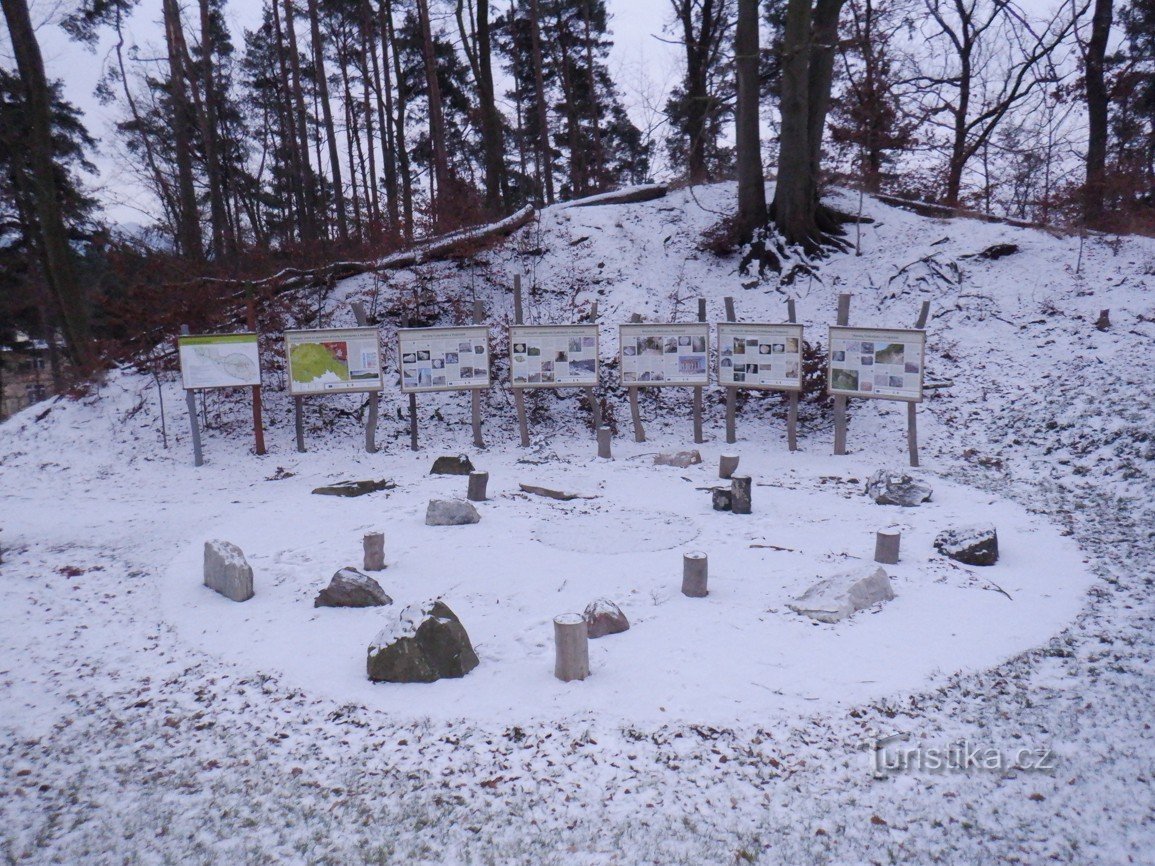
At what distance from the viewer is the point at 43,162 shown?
11.9 m

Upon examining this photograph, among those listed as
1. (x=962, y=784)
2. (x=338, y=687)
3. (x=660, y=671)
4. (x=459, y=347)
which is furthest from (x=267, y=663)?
(x=459, y=347)

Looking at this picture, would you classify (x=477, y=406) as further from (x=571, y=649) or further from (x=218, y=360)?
(x=571, y=649)

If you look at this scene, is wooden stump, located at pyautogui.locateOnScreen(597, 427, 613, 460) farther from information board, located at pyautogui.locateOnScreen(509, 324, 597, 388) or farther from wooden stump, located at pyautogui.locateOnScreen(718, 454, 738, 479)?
wooden stump, located at pyautogui.locateOnScreen(718, 454, 738, 479)

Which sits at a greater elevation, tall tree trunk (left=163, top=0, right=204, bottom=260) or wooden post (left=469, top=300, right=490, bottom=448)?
tall tree trunk (left=163, top=0, right=204, bottom=260)

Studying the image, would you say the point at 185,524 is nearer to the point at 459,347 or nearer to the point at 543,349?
the point at 459,347

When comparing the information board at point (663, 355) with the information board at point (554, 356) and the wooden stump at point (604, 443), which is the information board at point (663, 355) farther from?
the wooden stump at point (604, 443)

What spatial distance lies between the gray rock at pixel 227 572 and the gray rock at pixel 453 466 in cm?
339

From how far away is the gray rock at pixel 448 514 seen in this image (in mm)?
6602

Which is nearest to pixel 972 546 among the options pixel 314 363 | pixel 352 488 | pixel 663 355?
pixel 663 355

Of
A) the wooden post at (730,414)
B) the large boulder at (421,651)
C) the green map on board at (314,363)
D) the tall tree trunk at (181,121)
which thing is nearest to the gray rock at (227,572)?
the large boulder at (421,651)

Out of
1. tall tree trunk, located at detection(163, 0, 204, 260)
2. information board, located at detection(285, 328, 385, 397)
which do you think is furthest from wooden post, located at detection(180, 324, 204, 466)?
tall tree trunk, located at detection(163, 0, 204, 260)

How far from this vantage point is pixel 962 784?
117 inches

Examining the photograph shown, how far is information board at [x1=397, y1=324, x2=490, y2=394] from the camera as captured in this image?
31.4 ft

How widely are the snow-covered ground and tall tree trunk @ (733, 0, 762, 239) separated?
5.03m
